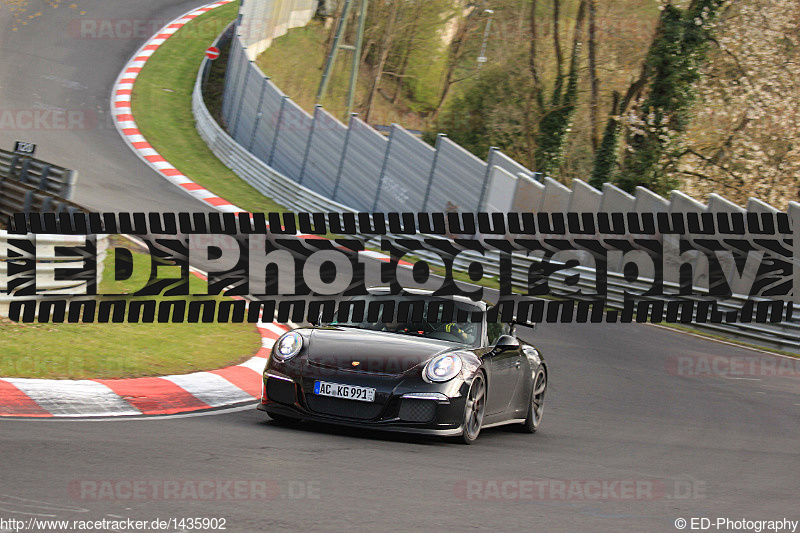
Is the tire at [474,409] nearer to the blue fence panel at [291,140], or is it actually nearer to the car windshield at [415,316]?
the car windshield at [415,316]

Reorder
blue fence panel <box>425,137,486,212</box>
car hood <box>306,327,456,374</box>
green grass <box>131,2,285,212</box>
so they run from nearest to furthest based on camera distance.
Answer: car hood <box>306,327,456,374</box> → blue fence panel <box>425,137,486,212</box> → green grass <box>131,2,285,212</box>

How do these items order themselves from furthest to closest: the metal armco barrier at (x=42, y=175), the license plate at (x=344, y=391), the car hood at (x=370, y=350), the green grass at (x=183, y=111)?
1. the green grass at (x=183, y=111)
2. the metal armco barrier at (x=42, y=175)
3. the car hood at (x=370, y=350)
4. the license plate at (x=344, y=391)

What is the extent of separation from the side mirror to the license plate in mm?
1375

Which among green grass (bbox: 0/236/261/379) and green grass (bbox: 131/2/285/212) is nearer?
green grass (bbox: 0/236/261/379)

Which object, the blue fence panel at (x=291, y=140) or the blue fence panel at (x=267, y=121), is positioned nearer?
the blue fence panel at (x=291, y=140)

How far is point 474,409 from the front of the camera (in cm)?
802

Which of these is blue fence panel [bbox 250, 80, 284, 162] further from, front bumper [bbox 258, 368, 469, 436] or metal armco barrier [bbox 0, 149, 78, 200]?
front bumper [bbox 258, 368, 469, 436]

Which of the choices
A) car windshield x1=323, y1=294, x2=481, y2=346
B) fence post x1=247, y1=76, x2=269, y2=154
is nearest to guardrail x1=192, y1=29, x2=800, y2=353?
fence post x1=247, y1=76, x2=269, y2=154

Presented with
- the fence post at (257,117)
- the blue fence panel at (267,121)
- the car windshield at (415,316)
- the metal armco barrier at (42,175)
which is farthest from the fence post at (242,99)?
the car windshield at (415,316)

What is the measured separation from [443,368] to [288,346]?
47.4 inches

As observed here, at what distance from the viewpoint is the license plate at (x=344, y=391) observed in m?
7.50

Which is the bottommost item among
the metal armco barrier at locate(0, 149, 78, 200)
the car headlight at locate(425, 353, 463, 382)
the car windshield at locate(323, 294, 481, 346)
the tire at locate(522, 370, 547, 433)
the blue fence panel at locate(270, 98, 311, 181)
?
the tire at locate(522, 370, 547, 433)

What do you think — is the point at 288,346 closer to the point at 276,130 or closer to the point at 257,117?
the point at 276,130

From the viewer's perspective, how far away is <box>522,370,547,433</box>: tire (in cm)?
951
